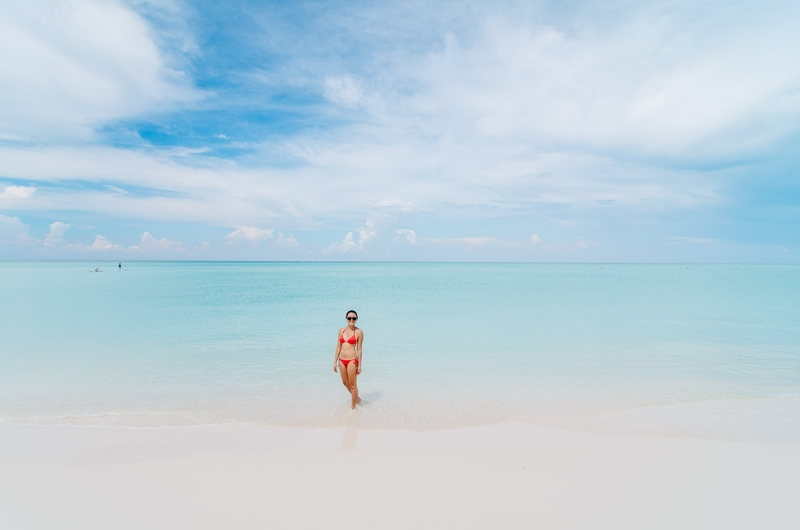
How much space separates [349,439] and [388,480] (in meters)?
1.57

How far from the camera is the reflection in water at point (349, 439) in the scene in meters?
6.59

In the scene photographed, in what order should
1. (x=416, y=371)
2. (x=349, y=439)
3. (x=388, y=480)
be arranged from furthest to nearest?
1. (x=416, y=371)
2. (x=349, y=439)
3. (x=388, y=480)

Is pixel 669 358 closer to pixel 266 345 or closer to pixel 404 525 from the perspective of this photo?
pixel 404 525

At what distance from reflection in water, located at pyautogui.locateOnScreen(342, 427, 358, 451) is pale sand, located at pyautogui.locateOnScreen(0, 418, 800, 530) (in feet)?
0.12

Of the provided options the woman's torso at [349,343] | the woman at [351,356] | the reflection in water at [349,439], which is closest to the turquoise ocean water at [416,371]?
the reflection in water at [349,439]

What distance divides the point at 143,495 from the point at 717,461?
324 inches

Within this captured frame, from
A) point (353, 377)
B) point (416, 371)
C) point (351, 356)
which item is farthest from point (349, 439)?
point (416, 371)

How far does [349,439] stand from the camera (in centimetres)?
693

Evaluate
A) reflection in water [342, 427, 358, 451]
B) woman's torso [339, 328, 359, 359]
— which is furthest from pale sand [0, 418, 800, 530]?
woman's torso [339, 328, 359, 359]

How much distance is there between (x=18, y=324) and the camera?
60.6 ft

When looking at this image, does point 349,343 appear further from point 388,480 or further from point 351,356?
point 388,480

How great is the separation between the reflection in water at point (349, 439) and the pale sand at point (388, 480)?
0.04 m

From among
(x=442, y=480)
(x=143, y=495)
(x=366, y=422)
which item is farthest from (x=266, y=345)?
(x=442, y=480)

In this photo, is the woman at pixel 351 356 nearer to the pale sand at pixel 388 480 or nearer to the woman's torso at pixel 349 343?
the woman's torso at pixel 349 343
